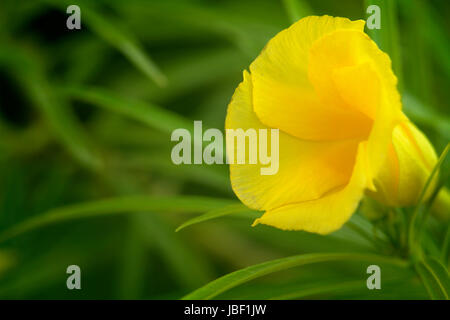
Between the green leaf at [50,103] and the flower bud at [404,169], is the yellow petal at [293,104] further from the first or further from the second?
the green leaf at [50,103]

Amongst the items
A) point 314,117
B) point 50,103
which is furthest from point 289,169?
point 50,103

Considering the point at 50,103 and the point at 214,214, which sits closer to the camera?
the point at 214,214

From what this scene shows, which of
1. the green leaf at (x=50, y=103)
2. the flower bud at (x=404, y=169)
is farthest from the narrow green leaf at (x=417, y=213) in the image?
the green leaf at (x=50, y=103)

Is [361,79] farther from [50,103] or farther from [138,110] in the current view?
[50,103]

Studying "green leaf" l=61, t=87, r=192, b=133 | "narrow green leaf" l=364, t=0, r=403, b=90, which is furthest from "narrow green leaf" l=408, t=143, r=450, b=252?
"green leaf" l=61, t=87, r=192, b=133

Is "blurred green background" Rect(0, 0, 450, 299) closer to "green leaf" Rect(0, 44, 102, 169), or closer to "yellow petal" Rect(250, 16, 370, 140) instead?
"green leaf" Rect(0, 44, 102, 169)
